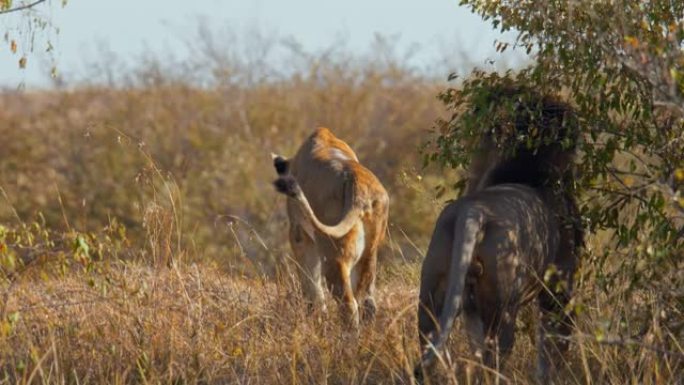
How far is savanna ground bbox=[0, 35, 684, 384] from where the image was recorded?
6496mm

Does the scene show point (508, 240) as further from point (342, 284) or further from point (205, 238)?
point (205, 238)

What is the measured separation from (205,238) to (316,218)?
1183 centimetres

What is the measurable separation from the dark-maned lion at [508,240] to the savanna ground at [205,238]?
0.15 metres

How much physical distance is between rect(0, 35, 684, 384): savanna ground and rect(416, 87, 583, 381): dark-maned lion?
151mm

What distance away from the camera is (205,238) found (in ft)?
65.1

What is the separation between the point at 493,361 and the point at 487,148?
1.12 metres

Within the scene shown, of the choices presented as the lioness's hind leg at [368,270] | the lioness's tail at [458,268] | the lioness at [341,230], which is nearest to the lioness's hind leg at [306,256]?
the lioness at [341,230]

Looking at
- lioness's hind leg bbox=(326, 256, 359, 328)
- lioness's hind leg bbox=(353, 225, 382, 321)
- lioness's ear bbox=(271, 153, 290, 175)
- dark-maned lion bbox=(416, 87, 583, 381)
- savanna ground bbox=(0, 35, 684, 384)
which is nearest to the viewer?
dark-maned lion bbox=(416, 87, 583, 381)

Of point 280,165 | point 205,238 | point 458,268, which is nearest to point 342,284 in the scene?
point 280,165

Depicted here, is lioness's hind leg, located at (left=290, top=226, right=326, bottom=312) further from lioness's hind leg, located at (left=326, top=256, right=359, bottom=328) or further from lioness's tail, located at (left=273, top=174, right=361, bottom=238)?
lioness's tail, located at (left=273, top=174, right=361, bottom=238)

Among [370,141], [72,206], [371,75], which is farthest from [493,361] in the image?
[371,75]

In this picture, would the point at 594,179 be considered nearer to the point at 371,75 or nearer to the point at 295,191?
the point at 295,191

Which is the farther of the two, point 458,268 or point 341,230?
point 341,230

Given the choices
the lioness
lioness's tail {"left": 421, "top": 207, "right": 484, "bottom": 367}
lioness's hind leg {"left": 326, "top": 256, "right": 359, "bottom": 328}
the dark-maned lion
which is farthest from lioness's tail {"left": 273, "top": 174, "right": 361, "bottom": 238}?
lioness's tail {"left": 421, "top": 207, "right": 484, "bottom": 367}
